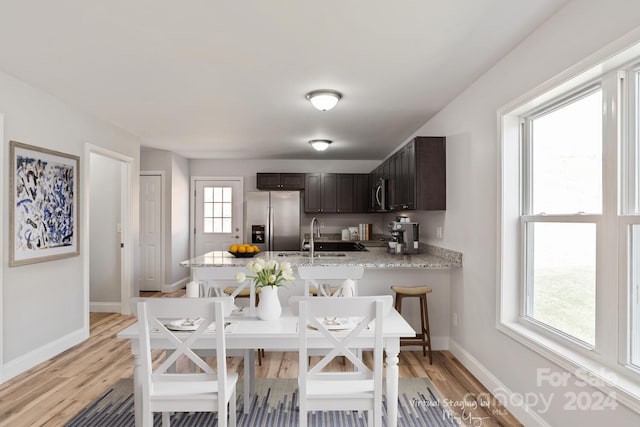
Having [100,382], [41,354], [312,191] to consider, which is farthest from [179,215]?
[100,382]

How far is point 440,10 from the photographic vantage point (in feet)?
7.30

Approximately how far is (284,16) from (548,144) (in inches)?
71.5

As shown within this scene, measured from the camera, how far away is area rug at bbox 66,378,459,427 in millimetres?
2551

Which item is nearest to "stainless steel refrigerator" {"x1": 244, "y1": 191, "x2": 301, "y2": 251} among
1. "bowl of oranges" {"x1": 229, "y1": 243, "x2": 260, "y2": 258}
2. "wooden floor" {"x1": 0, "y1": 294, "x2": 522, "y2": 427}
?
"bowl of oranges" {"x1": 229, "y1": 243, "x2": 260, "y2": 258}

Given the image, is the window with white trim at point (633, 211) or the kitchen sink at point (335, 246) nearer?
the window with white trim at point (633, 211)

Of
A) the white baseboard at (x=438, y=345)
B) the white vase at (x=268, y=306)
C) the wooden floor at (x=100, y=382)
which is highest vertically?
the white vase at (x=268, y=306)

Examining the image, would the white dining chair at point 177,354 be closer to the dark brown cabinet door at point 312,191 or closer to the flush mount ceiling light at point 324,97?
the flush mount ceiling light at point 324,97

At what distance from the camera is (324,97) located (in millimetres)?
3590

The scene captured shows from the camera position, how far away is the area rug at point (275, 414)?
255 cm

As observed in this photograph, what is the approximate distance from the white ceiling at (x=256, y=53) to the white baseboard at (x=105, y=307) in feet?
8.50

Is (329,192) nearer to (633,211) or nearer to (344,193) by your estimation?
(344,193)

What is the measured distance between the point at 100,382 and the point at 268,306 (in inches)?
70.0

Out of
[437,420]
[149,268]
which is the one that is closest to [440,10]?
[437,420]

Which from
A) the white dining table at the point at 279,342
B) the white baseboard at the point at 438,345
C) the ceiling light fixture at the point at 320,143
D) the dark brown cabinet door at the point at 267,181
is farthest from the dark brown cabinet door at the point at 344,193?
the white dining table at the point at 279,342
